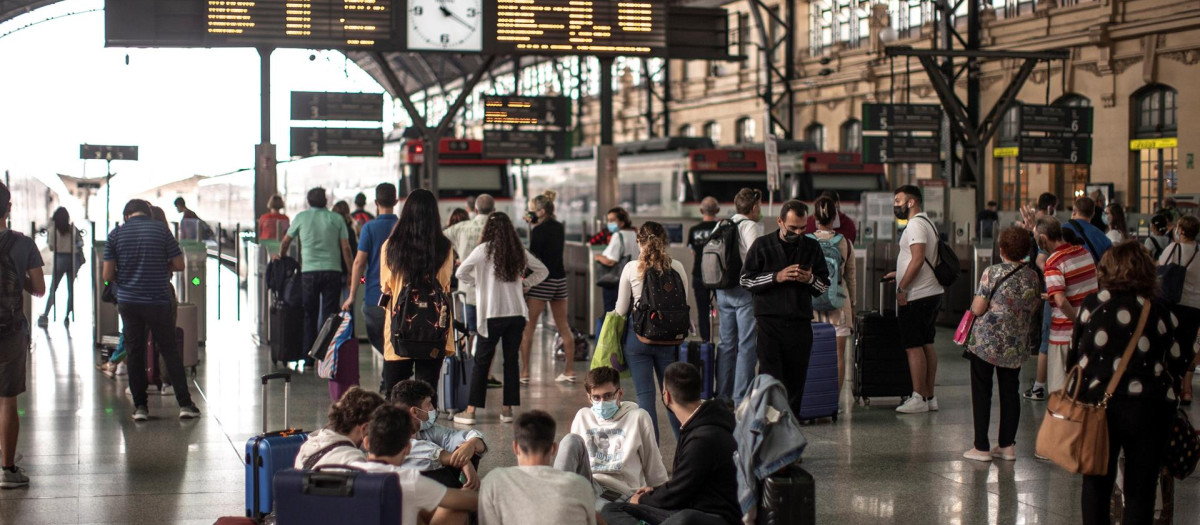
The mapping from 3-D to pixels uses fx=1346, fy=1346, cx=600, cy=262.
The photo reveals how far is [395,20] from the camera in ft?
58.2

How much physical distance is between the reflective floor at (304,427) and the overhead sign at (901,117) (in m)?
14.9

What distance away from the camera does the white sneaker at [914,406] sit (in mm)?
10742

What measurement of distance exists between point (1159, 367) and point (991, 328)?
8.18 ft

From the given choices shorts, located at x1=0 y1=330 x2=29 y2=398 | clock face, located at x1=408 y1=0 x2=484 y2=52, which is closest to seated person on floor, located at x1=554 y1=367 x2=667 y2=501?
shorts, located at x1=0 y1=330 x2=29 y2=398

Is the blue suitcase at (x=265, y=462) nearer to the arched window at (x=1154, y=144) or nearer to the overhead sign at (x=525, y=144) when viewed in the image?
the overhead sign at (x=525, y=144)

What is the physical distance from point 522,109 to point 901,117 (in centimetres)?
794

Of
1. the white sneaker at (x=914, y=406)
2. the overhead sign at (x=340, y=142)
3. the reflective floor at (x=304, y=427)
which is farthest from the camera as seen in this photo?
the overhead sign at (x=340, y=142)

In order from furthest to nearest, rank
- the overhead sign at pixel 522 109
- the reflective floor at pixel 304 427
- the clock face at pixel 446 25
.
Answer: the overhead sign at pixel 522 109
the clock face at pixel 446 25
the reflective floor at pixel 304 427

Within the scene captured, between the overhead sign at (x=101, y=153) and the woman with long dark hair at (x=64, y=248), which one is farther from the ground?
the overhead sign at (x=101, y=153)

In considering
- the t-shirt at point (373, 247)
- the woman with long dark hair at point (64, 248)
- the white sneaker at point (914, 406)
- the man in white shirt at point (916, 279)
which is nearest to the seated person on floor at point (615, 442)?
the t-shirt at point (373, 247)

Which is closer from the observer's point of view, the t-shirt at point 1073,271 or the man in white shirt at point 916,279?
the t-shirt at point 1073,271

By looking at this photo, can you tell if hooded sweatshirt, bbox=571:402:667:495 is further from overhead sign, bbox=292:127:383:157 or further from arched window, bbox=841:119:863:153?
arched window, bbox=841:119:863:153

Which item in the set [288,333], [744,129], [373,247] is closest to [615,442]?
[373,247]

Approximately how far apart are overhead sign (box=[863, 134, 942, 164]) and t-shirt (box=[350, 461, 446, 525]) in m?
23.6
